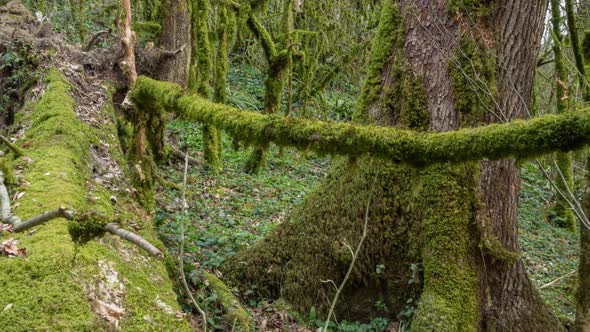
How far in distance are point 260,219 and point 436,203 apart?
3727 mm

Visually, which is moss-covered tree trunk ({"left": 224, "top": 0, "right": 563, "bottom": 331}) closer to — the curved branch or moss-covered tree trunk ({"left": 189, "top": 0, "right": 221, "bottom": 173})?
the curved branch

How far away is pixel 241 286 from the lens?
521cm

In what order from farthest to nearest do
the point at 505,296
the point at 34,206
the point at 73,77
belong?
the point at 73,77, the point at 505,296, the point at 34,206

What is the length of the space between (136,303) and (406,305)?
110 inches

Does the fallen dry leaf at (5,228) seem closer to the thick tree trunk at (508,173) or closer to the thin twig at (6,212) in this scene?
the thin twig at (6,212)

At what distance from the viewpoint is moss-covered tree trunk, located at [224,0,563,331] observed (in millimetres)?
4414

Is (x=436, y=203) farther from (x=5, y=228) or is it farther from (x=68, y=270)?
(x=5, y=228)

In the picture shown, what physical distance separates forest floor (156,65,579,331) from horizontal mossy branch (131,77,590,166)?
23 cm

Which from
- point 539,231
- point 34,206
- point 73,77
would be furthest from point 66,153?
point 539,231

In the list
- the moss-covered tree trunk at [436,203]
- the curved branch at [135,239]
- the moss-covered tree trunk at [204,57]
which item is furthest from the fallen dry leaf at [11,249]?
the moss-covered tree trunk at [204,57]

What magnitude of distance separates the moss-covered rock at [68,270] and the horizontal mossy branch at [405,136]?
3.67 ft

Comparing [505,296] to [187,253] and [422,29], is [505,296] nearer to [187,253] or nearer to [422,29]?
[422,29]

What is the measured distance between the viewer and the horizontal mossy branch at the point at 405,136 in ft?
8.14

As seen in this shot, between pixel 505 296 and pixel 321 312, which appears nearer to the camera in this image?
pixel 505 296
